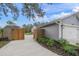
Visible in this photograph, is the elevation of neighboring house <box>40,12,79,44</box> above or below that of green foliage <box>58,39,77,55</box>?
above

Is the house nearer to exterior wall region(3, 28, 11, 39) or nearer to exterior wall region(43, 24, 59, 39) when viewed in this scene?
exterior wall region(3, 28, 11, 39)

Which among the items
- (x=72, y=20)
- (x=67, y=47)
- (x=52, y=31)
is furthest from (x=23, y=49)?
(x=72, y=20)

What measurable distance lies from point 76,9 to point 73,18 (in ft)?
0.46

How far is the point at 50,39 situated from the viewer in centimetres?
343

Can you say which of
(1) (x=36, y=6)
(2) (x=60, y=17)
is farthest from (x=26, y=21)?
(2) (x=60, y=17)

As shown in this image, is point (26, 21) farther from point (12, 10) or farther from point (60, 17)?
point (60, 17)

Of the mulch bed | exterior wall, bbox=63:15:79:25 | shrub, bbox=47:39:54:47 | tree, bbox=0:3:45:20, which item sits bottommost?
the mulch bed

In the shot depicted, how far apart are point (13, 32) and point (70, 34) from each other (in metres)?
0.87

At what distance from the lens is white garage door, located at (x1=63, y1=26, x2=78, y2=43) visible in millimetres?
3354

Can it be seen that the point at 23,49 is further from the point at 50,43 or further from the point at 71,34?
the point at 71,34

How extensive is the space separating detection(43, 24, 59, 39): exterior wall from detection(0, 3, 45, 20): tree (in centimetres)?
23

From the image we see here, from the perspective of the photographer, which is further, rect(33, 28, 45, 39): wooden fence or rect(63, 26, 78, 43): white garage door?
rect(33, 28, 45, 39): wooden fence

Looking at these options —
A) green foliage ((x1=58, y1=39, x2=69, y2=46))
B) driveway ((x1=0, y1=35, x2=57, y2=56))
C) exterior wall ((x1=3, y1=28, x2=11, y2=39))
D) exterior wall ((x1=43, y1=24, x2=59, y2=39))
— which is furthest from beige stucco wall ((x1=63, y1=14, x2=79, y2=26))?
exterior wall ((x1=3, y1=28, x2=11, y2=39))

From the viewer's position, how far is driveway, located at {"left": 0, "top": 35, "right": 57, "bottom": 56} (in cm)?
337
